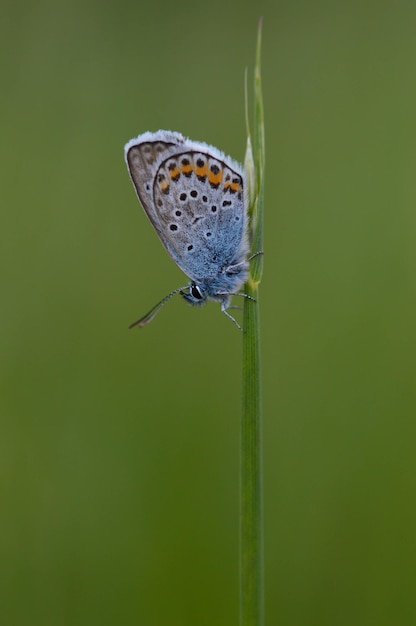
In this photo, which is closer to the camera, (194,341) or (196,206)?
(196,206)

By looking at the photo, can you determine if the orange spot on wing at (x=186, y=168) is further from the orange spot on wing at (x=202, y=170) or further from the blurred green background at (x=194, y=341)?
the blurred green background at (x=194, y=341)

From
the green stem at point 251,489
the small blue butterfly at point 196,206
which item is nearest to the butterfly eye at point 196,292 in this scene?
the small blue butterfly at point 196,206

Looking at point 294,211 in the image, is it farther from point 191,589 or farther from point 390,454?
point 191,589

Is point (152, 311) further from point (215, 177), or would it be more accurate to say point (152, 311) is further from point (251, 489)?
point (251, 489)

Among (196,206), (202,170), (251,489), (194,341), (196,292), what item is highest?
(202,170)

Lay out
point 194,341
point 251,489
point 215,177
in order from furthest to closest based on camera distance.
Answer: point 194,341 → point 215,177 → point 251,489

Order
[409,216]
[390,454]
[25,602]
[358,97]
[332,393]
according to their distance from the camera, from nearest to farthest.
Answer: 1. [25,602]
2. [390,454]
3. [332,393]
4. [409,216]
5. [358,97]

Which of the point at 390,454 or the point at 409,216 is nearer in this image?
the point at 390,454

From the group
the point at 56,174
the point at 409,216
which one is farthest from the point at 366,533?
the point at 56,174

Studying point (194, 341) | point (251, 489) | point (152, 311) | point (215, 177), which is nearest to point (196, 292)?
point (152, 311)
